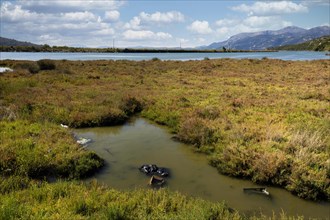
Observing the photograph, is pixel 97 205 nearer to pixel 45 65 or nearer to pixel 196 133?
pixel 196 133

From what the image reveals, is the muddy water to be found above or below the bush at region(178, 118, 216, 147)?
below

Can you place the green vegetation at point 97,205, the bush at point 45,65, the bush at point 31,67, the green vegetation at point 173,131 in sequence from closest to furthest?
the green vegetation at point 97,205
the green vegetation at point 173,131
the bush at point 31,67
the bush at point 45,65

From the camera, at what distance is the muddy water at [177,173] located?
396 inches

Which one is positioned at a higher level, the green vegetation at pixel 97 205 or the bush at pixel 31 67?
the bush at pixel 31 67

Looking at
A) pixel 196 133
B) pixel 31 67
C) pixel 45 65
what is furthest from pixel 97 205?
pixel 45 65

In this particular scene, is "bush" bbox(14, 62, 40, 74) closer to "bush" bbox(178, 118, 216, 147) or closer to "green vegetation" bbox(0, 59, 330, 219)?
"green vegetation" bbox(0, 59, 330, 219)

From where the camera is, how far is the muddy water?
10055 mm

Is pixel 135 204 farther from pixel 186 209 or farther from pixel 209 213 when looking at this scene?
pixel 209 213

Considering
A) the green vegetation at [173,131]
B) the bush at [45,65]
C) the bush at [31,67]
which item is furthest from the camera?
the bush at [45,65]

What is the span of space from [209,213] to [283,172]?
4.77 meters

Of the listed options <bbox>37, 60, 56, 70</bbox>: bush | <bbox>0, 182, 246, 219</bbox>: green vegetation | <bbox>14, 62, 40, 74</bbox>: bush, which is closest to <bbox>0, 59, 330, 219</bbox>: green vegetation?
<bbox>0, 182, 246, 219</bbox>: green vegetation

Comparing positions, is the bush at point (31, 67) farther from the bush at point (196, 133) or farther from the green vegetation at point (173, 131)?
the bush at point (196, 133)

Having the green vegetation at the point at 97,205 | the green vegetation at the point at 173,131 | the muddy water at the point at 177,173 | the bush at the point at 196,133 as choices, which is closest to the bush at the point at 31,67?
the green vegetation at the point at 173,131

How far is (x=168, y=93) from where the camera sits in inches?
1073
